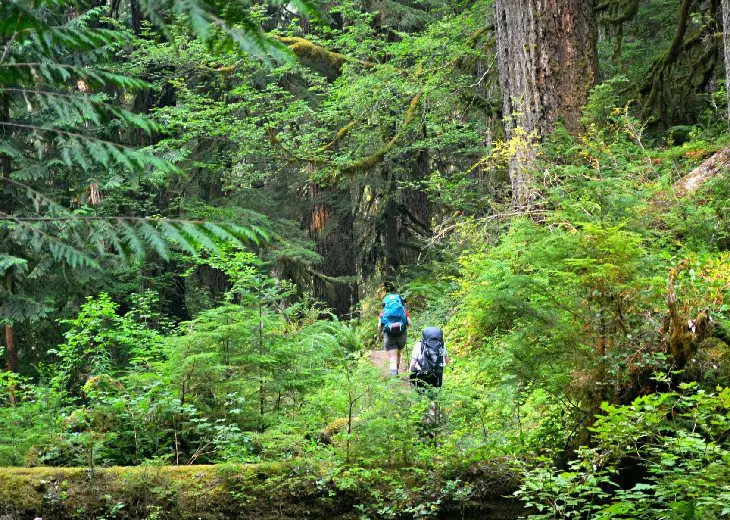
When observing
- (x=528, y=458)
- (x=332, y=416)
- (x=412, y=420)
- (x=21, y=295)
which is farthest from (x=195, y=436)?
(x=21, y=295)

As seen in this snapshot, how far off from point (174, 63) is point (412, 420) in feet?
45.5

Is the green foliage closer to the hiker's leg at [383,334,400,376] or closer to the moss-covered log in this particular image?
the moss-covered log

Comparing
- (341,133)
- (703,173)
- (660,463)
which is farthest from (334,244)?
(660,463)

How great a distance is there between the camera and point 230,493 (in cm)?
663

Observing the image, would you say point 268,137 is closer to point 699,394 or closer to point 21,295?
point 21,295

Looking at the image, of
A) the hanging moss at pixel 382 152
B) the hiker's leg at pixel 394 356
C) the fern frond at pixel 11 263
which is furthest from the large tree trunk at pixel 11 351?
the hiker's leg at pixel 394 356

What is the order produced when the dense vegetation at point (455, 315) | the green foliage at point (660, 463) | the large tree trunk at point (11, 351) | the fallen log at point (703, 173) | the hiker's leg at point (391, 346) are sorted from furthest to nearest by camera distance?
the large tree trunk at point (11, 351), the hiker's leg at point (391, 346), the fallen log at point (703, 173), the dense vegetation at point (455, 315), the green foliage at point (660, 463)

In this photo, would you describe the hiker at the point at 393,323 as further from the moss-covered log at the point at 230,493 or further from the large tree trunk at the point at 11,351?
the large tree trunk at the point at 11,351

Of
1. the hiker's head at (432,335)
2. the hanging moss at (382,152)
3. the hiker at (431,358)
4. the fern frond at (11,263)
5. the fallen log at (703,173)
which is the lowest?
the hiker at (431,358)

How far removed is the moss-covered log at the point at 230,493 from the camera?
654cm

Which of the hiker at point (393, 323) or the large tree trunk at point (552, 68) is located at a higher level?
the large tree trunk at point (552, 68)

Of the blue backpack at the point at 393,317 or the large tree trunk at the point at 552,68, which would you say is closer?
the blue backpack at the point at 393,317

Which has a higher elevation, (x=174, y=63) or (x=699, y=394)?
(x=174, y=63)

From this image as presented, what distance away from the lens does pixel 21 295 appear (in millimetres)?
15891
